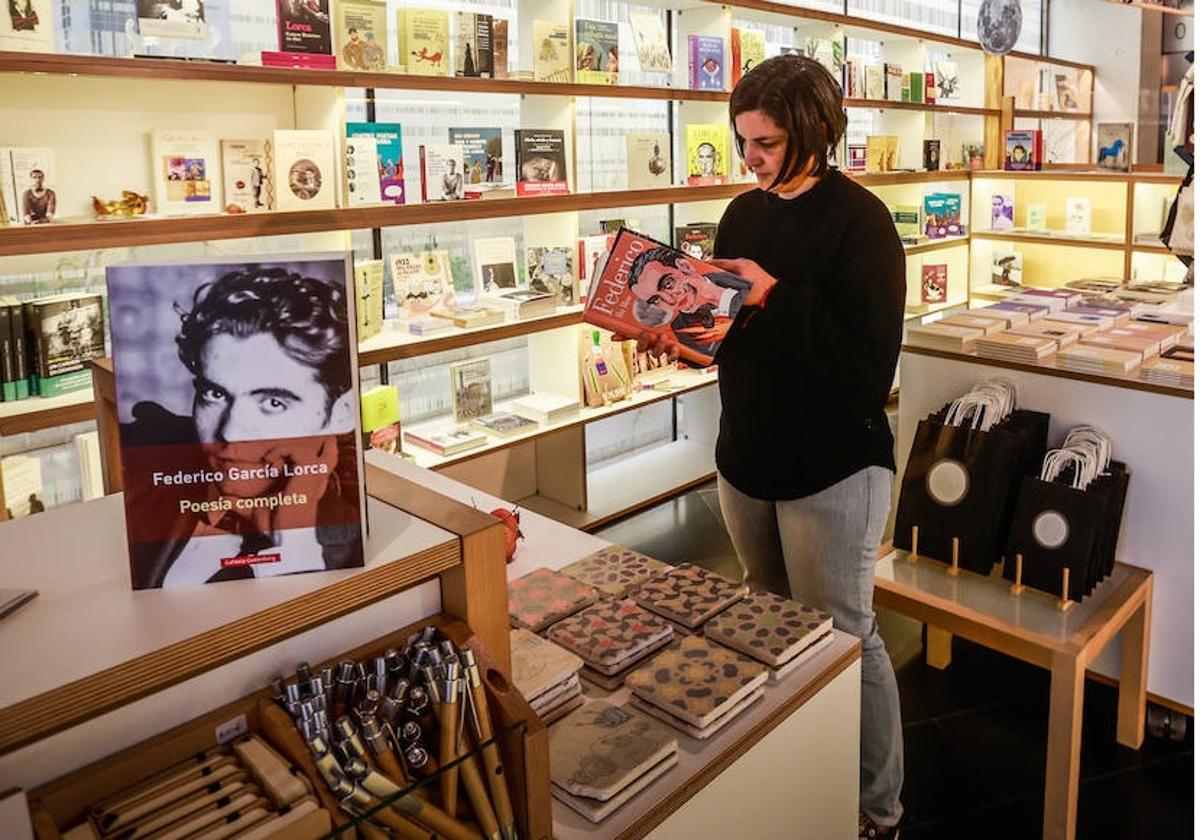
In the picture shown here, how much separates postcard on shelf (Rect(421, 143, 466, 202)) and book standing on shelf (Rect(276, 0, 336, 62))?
0.53 metres

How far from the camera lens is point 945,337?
3.05 meters

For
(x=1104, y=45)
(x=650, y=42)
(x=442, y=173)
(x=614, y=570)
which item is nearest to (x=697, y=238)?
(x=650, y=42)

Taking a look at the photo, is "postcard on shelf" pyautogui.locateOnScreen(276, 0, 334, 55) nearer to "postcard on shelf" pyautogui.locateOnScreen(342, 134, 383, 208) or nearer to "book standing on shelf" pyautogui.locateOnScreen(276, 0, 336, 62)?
"book standing on shelf" pyautogui.locateOnScreen(276, 0, 336, 62)

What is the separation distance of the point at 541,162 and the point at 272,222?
125 centimetres

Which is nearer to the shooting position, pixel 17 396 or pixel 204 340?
pixel 204 340

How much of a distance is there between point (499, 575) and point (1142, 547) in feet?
7.39

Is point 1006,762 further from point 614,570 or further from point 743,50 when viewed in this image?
point 743,50

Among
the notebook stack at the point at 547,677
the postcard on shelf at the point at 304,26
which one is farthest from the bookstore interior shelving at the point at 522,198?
the notebook stack at the point at 547,677

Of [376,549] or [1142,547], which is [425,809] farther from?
[1142,547]

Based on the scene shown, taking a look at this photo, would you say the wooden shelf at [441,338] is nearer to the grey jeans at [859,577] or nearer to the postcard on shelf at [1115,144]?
the grey jeans at [859,577]

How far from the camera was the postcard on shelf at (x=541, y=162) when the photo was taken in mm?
4035

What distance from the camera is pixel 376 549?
3.63 ft

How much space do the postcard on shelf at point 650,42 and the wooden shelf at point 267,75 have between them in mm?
315

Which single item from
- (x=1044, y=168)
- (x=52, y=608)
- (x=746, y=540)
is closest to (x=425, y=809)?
(x=52, y=608)
